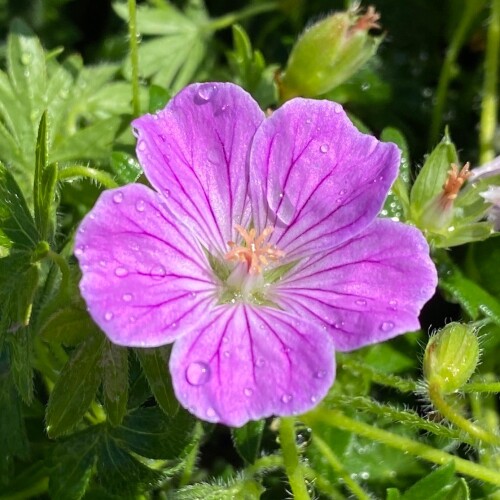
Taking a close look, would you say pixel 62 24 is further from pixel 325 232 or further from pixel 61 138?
pixel 325 232

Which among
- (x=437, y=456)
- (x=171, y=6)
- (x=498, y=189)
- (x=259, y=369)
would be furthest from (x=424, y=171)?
(x=171, y=6)

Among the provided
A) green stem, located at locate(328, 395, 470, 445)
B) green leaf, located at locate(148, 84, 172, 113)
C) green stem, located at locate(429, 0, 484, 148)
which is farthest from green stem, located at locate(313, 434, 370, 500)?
green stem, located at locate(429, 0, 484, 148)

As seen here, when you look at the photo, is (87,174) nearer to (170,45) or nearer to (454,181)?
(454,181)

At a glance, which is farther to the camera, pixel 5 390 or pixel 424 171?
pixel 424 171

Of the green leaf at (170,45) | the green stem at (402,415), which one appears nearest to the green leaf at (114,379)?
the green stem at (402,415)

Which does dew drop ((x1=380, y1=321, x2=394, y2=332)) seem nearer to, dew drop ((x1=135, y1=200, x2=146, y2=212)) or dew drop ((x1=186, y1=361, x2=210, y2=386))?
dew drop ((x1=186, y1=361, x2=210, y2=386))

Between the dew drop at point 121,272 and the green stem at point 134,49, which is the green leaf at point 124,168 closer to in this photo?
the green stem at point 134,49
